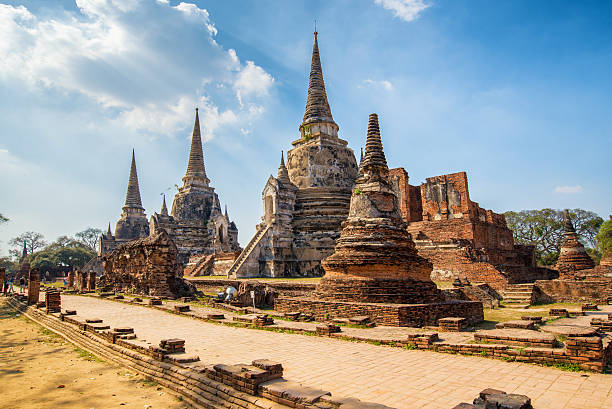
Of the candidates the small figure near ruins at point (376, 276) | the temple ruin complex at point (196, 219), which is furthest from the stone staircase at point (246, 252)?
the small figure near ruins at point (376, 276)

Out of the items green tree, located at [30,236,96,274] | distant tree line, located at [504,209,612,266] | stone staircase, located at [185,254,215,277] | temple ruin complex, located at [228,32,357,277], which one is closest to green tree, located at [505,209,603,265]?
distant tree line, located at [504,209,612,266]

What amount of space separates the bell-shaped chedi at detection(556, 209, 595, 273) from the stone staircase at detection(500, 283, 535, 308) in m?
8.27

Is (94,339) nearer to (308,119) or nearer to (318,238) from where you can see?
(318,238)

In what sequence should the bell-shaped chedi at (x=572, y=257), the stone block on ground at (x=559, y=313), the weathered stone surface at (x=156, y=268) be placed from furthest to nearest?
1. the bell-shaped chedi at (x=572, y=257)
2. the weathered stone surface at (x=156, y=268)
3. the stone block on ground at (x=559, y=313)

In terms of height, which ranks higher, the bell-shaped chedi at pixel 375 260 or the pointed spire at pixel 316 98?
the pointed spire at pixel 316 98

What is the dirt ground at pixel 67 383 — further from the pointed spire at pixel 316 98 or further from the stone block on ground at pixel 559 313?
the pointed spire at pixel 316 98

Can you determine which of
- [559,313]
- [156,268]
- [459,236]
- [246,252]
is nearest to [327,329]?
[559,313]

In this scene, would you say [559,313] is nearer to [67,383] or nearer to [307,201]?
[67,383]

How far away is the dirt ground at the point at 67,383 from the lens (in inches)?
208

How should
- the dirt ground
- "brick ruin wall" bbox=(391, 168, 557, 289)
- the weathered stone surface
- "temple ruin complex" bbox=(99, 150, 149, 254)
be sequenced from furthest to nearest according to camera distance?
"temple ruin complex" bbox=(99, 150, 149, 254) → "brick ruin wall" bbox=(391, 168, 557, 289) → the weathered stone surface → the dirt ground

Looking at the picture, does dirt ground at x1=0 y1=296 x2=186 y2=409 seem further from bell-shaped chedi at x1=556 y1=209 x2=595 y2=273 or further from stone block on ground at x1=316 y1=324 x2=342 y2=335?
bell-shaped chedi at x1=556 y1=209 x2=595 y2=273

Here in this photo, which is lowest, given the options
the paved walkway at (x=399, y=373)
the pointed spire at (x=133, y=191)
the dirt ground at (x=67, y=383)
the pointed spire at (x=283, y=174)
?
the dirt ground at (x=67, y=383)

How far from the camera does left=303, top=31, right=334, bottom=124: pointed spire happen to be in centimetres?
2955

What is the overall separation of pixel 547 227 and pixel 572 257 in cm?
1994
